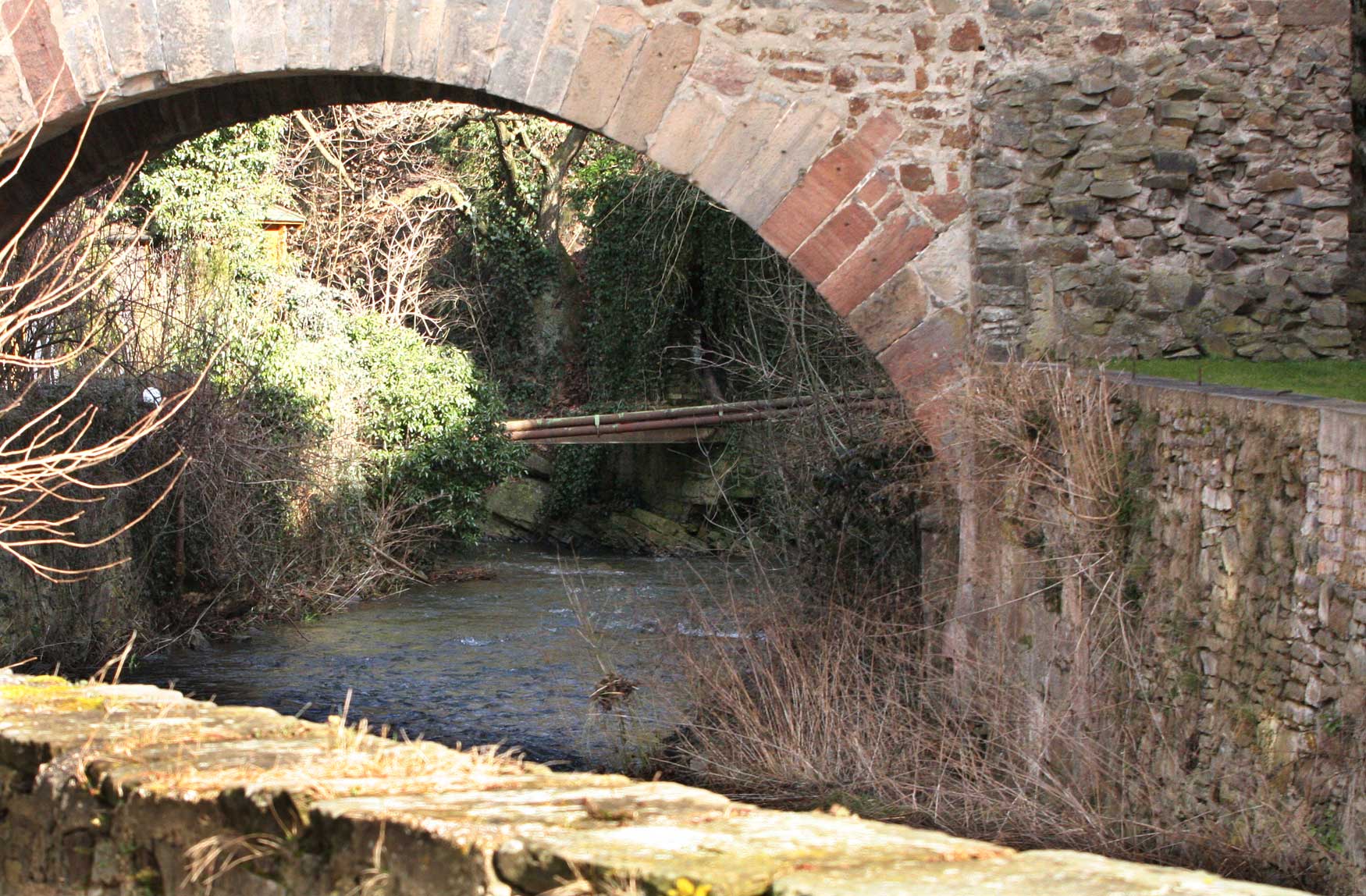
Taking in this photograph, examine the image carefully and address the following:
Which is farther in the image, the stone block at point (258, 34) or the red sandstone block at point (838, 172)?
the stone block at point (258, 34)

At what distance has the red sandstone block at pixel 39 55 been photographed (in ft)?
20.8

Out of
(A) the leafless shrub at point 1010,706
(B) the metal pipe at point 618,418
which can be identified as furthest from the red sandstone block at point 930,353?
(B) the metal pipe at point 618,418

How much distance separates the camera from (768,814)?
6.92ft

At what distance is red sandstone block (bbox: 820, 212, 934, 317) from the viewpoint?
6.12 meters

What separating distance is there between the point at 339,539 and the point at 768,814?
11.6 metres

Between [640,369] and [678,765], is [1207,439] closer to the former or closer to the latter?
[678,765]

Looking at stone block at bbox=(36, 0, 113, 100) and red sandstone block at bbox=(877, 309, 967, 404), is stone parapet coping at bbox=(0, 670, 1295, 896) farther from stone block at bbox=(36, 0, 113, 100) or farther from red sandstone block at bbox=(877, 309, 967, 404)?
stone block at bbox=(36, 0, 113, 100)

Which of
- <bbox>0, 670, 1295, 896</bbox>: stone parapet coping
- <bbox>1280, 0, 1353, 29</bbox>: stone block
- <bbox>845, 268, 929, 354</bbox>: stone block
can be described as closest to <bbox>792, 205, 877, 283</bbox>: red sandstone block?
<bbox>845, 268, 929, 354</bbox>: stone block

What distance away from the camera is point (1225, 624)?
4.34 metres

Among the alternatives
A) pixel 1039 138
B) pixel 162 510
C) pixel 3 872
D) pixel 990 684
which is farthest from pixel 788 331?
pixel 3 872

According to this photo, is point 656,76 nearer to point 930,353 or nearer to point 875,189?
point 875,189

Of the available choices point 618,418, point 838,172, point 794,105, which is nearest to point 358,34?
point 794,105

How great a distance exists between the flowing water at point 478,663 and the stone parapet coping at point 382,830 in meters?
4.39

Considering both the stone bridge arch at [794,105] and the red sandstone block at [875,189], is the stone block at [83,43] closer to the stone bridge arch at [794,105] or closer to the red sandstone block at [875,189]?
the stone bridge arch at [794,105]
